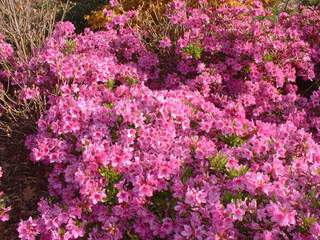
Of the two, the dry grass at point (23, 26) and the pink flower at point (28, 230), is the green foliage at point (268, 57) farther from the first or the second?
the pink flower at point (28, 230)

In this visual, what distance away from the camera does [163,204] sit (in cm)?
422

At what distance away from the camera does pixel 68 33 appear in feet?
22.1

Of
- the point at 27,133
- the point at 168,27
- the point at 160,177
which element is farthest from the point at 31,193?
the point at 168,27

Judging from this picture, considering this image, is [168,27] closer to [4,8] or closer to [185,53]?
[185,53]

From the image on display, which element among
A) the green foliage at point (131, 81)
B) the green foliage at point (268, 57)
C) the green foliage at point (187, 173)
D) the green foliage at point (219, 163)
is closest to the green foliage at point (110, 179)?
the green foliage at point (187, 173)

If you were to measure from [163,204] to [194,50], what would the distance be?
2608mm

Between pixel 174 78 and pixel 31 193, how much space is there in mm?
2237

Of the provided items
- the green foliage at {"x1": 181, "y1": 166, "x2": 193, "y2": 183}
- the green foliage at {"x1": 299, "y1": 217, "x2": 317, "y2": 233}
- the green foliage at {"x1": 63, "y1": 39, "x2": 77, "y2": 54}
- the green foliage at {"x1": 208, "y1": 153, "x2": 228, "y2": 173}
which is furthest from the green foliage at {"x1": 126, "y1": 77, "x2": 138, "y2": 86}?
the green foliage at {"x1": 299, "y1": 217, "x2": 317, "y2": 233}

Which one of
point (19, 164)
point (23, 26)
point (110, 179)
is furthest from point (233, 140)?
point (23, 26)

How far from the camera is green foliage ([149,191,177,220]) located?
13.7 feet

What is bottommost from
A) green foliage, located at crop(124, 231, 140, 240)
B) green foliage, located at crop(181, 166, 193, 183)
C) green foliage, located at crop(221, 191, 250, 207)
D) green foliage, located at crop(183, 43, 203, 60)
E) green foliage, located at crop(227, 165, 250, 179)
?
green foliage, located at crop(124, 231, 140, 240)

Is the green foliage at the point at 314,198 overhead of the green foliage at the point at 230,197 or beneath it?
overhead

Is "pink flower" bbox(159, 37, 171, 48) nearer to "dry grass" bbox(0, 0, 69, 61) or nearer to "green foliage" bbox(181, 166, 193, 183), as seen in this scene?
"dry grass" bbox(0, 0, 69, 61)

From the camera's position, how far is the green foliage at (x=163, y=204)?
4.17 meters
